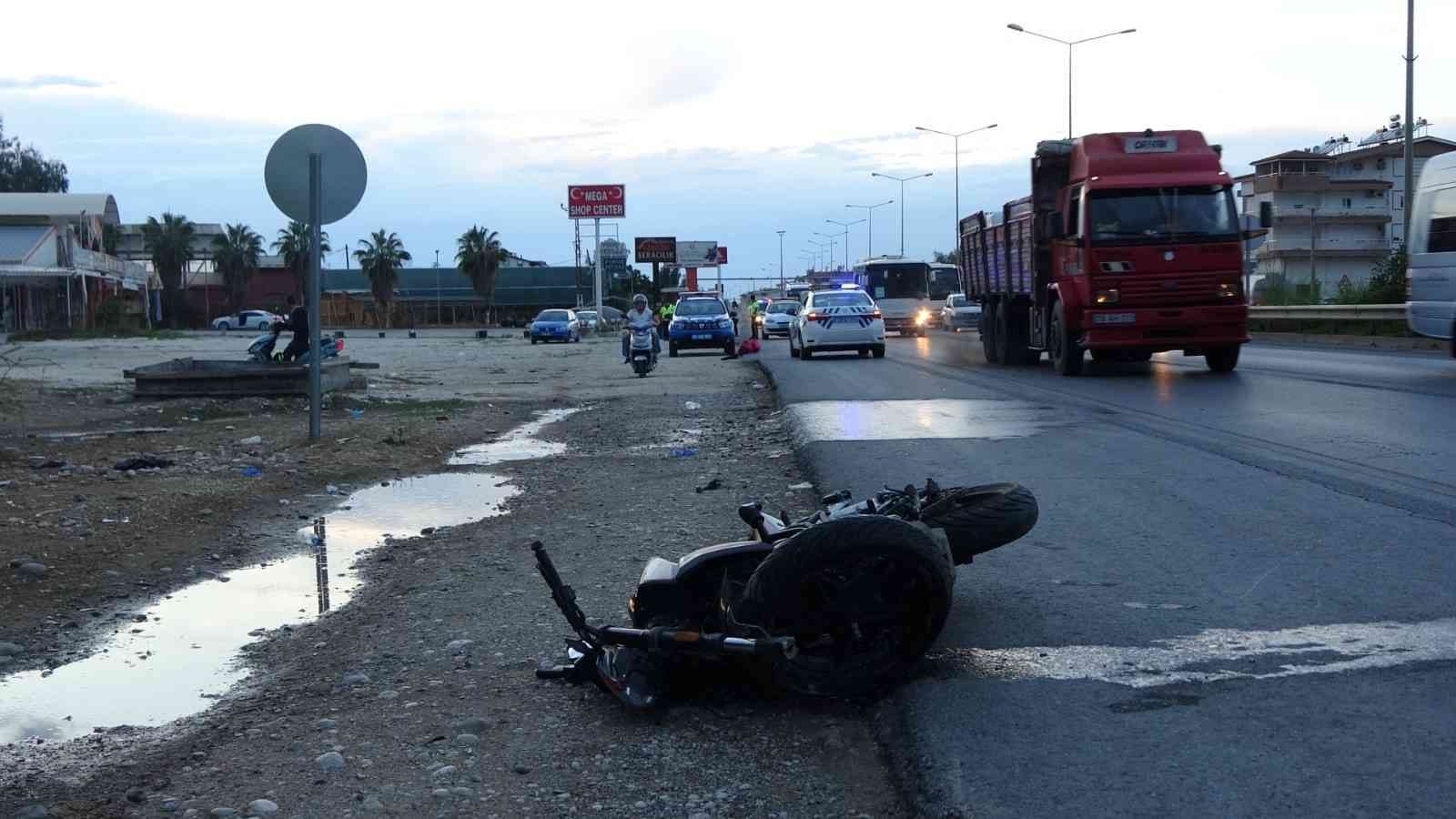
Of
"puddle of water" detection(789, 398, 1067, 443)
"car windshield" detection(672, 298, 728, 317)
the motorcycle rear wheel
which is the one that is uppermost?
"car windshield" detection(672, 298, 728, 317)

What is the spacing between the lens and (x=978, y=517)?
5465 mm

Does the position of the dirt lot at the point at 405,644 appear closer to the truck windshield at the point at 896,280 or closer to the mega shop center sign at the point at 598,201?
the truck windshield at the point at 896,280

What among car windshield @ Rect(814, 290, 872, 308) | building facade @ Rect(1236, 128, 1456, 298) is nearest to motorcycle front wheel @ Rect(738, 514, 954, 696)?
car windshield @ Rect(814, 290, 872, 308)

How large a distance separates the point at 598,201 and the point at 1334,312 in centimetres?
6440

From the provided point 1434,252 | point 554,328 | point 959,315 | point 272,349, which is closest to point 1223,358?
point 1434,252

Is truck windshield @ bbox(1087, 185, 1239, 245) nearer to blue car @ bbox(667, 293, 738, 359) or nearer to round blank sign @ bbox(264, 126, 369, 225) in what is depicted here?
round blank sign @ bbox(264, 126, 369, 225)

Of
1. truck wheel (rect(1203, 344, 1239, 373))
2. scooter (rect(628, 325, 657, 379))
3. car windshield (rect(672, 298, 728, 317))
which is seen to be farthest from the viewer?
car windshield (rect(672, 298, 728, 317))

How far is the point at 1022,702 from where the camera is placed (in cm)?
433

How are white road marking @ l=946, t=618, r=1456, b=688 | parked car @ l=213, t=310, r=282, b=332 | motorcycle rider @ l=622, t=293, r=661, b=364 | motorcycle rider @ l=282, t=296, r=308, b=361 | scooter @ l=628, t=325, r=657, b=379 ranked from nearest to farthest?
white road marking @ l=946, t=618, r=1456, b=688
motorcycle rider @ l=282, t=296, r=308, b=361
scooter @ l=628, t=325, r=657, b=379
motorcycle rider @ l=622, t=293, r=661, b=364
parked car @ l=213, t=310, r=282, b=332

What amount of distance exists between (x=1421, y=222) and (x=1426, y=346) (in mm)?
10503

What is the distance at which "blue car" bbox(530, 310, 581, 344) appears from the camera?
175ft

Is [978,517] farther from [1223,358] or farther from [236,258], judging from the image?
[236,258]

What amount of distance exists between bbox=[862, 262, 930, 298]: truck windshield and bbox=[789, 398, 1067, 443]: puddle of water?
3469 centimetres

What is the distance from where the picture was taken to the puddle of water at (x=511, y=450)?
12.6m
